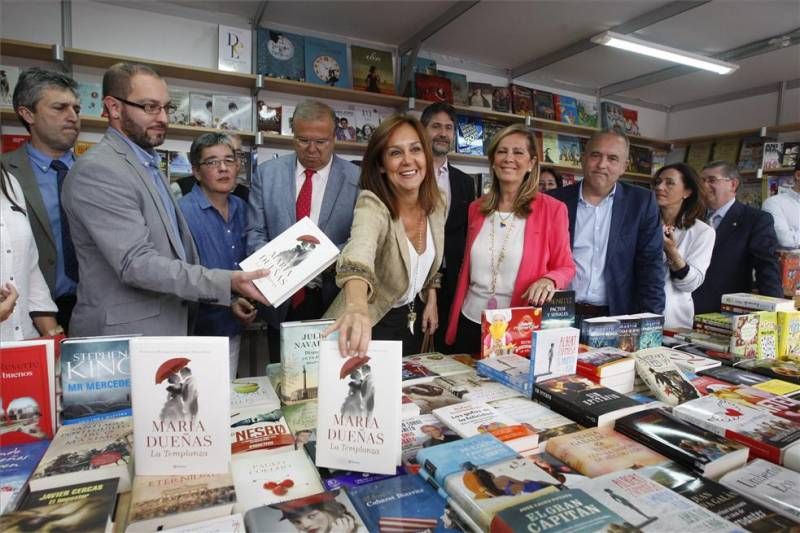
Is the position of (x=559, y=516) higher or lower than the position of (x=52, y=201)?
lower

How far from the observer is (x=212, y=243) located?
7.84 ft

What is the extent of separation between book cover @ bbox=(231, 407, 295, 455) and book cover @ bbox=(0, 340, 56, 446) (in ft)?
1.43

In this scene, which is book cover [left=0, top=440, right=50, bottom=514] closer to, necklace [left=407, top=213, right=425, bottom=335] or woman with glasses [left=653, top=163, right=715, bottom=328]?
necklace [left=407, top=213, right=425, bottom=335]

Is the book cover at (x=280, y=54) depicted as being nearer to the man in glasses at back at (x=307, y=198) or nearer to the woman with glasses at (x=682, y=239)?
→ the man in glasses at back at (x=307, y=198)

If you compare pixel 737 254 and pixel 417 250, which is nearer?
pixel 417 250

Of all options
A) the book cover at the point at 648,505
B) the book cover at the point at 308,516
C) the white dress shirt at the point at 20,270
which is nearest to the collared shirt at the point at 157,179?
the white dress shirt at the point at 20,270

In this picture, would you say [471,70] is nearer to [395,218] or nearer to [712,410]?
[395,218]

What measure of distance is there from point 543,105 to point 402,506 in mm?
5399

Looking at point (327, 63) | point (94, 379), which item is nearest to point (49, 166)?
Answer: point (94, 379)

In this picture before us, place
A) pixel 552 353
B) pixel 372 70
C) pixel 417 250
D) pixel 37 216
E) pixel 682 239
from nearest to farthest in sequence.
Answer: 1. pixel 552 353
2. pixel 417 250
3. pixel 37 216
4. pixel 682 239
5. pixel 372 70

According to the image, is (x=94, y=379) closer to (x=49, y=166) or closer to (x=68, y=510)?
(x=68, y=510)

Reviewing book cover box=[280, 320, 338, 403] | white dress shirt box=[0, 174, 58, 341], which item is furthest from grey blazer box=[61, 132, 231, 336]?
book cover box=[280, 320, 338, 403]

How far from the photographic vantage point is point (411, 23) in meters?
4.13

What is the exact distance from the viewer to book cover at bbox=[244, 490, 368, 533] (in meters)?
0.78
